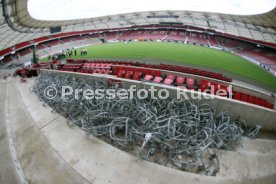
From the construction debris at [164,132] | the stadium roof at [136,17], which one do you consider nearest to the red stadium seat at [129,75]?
the construction debris at [164,132]

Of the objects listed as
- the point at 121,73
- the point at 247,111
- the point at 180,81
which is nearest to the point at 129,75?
the point at 121,73

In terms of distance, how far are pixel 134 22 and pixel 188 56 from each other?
21.8 meters

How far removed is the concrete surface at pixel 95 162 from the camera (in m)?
4.89

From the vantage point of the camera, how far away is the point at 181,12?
35.1 meters

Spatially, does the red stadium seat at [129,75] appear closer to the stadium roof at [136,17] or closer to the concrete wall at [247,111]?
the concrete wall at [247,111]

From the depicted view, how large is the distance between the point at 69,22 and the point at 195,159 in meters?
39.1

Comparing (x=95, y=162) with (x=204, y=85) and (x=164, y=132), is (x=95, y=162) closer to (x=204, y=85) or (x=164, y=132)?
(x=164, y=132)

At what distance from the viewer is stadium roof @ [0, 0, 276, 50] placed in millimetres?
27312

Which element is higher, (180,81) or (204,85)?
(180,81)

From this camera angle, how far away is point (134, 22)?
39469 mm

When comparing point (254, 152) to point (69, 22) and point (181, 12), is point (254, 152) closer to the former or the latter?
point (181, 12)

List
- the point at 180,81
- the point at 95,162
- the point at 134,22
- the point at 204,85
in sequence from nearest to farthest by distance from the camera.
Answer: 1. the point at 95,162
2. the point at 204,85
3. the point at 180,81
4. the point at 134,22

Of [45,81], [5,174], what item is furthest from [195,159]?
[45,81]

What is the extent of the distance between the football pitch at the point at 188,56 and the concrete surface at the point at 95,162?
12772 millimetres
